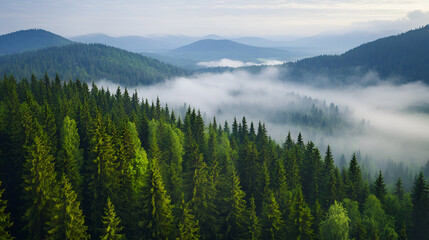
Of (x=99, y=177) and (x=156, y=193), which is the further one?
(x=99, y=177)

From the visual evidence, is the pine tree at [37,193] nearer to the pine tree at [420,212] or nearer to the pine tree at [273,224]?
the pine tree at [273,224]

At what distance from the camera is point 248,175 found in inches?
2218

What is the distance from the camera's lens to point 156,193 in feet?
106

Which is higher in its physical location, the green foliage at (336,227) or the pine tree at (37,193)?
the pine tree at (37,193)

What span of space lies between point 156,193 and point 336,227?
26.0m

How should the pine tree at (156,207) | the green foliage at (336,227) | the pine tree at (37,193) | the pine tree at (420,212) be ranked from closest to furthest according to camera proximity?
the pine tree at (37,193) < the pine tree at (156,207) < the green foliage at (336,227) < the pine tree at (420,212)

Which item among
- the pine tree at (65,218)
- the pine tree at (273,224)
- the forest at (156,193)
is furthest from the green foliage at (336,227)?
the pine tree at (65,218)

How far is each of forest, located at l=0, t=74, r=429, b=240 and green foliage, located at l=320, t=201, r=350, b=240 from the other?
155 mm

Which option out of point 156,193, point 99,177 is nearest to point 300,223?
point 156,193

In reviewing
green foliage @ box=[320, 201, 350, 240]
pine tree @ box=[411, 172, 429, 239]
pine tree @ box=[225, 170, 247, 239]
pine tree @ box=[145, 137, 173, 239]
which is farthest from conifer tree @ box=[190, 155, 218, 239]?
pine tree @ box=[411, 172, 429, 239]

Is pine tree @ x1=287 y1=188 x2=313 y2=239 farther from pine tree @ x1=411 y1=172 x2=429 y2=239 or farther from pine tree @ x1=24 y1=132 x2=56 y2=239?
pine tree @ x1=411 y1=172 x2=429 y2=239

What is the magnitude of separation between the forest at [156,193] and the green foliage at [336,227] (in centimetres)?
16

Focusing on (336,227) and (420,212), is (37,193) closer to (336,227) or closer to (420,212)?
(336,227)

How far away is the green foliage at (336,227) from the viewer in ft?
136
